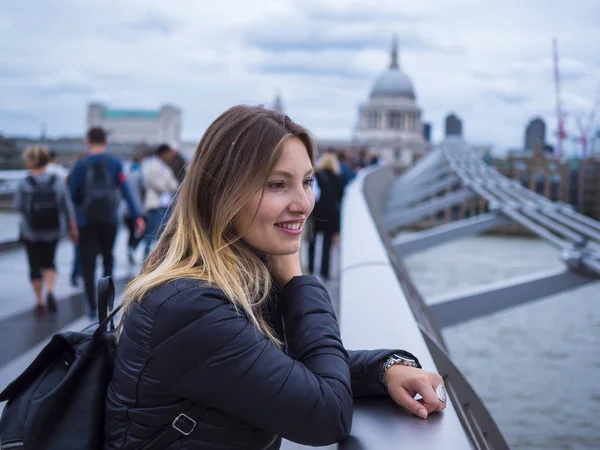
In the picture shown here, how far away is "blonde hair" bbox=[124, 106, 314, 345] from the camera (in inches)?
54.1

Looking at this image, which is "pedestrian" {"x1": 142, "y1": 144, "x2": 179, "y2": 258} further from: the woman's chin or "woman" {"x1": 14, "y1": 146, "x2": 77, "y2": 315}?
the woman's chin

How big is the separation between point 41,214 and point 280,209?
12.7 ft

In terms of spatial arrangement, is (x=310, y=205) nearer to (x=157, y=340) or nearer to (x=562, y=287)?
(x=157, y=340)

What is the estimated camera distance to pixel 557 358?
5.18 metres

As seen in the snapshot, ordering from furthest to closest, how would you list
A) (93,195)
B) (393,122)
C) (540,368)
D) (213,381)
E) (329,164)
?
(393,122)
(329,164)
(540,368)
(93,195)
(213,381)

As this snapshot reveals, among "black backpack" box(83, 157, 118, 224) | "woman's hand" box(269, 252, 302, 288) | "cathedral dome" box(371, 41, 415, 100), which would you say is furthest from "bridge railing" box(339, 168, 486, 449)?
"cathedral dome" box(371, 41, 415, 100)

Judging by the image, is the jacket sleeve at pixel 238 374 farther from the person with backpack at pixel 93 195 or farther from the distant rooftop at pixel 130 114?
the distant rooftop at pixel 130 114

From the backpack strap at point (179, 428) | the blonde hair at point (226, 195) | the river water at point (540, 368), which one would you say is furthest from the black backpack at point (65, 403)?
the river water at point (540, 368)

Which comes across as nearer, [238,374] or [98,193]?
[238,374]

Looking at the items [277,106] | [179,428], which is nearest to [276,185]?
[179,428]

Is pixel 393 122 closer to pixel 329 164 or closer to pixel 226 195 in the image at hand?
pixel 329 164

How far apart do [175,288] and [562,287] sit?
2.53 m

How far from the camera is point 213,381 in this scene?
118 centimetres

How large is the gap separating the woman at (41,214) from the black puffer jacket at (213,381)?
12.8 ft
